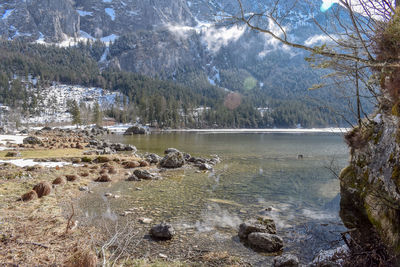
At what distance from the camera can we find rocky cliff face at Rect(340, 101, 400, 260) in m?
4.73

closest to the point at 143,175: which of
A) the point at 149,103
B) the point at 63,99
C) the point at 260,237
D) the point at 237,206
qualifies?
the point at 237,206

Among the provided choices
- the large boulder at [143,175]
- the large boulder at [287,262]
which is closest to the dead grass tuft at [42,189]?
the large boulder at [143,175]

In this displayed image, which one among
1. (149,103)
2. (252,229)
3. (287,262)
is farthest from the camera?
(149,103)

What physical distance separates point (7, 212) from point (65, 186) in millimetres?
4943

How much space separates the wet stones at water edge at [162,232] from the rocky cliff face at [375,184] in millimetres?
4787

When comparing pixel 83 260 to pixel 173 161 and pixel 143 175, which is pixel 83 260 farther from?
pixel 173 161

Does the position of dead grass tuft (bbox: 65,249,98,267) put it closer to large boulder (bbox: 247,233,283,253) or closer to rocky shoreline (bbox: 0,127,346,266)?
rocky shoreline (bbox: 0,127,346,266)

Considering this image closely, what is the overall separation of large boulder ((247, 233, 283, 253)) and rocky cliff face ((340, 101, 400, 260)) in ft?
6.61

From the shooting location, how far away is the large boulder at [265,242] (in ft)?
22.5

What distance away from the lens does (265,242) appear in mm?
6938

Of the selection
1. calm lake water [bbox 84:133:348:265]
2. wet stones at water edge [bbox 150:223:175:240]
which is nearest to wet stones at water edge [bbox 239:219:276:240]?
calm lake water [bbox 84:133:348:265]

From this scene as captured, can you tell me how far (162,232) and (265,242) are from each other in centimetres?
304

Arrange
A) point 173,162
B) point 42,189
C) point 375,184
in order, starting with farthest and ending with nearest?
point 173,162, point 42,189, point 375,184

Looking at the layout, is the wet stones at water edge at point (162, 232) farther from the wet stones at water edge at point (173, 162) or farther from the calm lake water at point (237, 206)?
the wet stones at water edge at point (173, 162)
